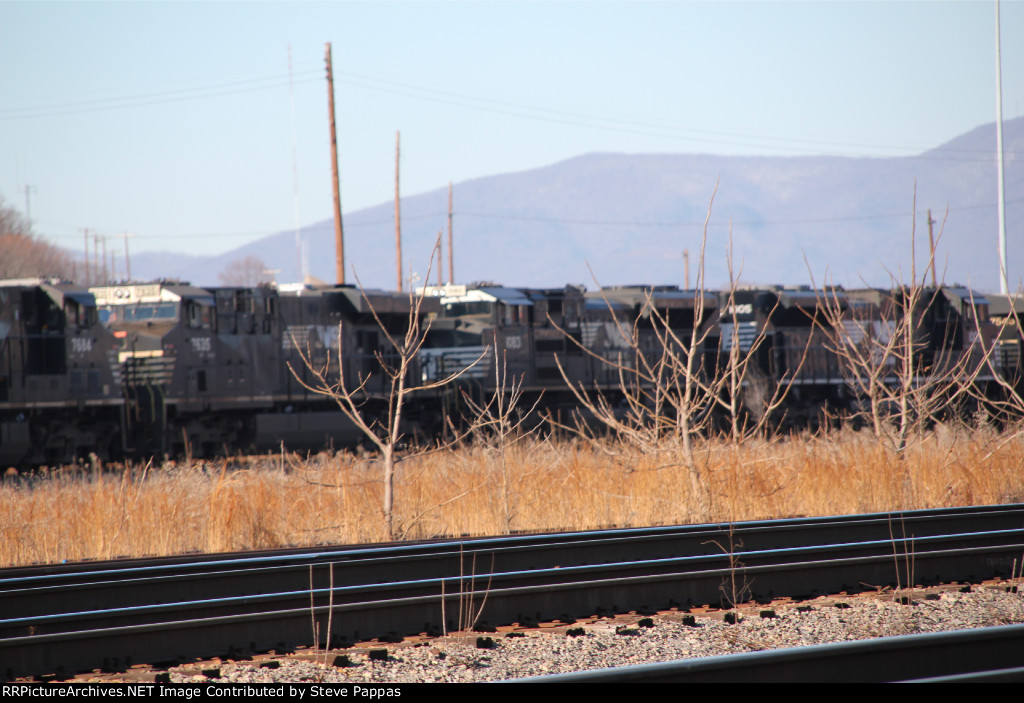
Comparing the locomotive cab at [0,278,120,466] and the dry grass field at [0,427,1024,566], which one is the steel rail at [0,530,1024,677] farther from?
the locomotive cab at [0,278,120,466]

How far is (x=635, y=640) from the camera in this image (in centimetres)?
639

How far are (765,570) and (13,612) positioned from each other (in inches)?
211

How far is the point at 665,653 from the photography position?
20.0 ft

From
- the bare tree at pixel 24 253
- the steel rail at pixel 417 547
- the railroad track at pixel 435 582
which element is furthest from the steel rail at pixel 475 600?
the bare tree at pixel 24 253

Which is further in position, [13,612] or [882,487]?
[882,487]

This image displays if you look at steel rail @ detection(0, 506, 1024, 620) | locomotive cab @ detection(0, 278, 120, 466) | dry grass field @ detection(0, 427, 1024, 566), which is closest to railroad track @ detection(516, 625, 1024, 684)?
steel rail @ detection(0, 506, 1024, 620)

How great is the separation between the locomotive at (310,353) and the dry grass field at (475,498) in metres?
1.34

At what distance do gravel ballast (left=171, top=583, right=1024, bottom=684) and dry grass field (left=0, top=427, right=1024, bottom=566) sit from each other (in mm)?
3693

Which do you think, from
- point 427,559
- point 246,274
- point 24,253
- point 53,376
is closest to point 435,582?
point 427,559

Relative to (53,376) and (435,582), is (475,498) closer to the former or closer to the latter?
(435,582)

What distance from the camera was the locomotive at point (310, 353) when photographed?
55.7 ft

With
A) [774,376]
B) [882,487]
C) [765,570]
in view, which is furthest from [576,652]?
[774,376]

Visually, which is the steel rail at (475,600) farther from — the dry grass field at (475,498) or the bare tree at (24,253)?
the bare tree at (24,253)
